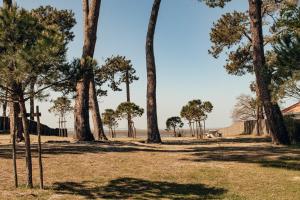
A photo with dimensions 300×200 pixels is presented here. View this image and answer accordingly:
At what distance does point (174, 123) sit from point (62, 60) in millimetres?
54167

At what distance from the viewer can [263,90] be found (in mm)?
24250

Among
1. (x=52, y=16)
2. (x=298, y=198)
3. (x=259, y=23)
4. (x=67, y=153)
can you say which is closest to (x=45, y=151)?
(x=67, y=153)

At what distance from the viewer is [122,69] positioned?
5544 centimetres

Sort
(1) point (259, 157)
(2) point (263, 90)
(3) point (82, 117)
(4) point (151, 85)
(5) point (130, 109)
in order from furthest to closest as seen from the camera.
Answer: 1. (5) point (130, 109)
2. (4) point (151, 85)
3. (3) point (82, 117)
4. (2) point (263, 90)
5. (1) point (259, 157)

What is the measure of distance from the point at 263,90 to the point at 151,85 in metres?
7.55

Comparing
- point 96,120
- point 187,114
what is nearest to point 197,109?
point 187,114

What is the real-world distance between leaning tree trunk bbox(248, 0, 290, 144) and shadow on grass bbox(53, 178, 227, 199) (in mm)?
10824

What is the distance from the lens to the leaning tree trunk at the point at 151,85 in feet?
92.3

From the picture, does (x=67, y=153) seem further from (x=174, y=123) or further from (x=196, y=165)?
(x=174, y=123)

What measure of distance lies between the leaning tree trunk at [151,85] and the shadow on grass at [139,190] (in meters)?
12.8

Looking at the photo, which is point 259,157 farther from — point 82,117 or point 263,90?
point 82,117

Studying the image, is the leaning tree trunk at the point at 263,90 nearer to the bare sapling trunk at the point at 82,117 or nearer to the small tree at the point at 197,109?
the bare sapling trunk at the point at 82,117

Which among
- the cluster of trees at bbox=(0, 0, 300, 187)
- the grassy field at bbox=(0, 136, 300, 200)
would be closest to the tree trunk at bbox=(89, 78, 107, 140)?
the cluster of trees at bbox=(0, 0, 300, 187)

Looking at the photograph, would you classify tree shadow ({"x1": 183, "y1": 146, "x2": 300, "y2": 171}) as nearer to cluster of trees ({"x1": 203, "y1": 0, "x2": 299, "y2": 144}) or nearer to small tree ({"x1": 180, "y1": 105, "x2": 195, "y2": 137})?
cluster of trees ({"x1": 203, "y1": 0, "x2": 299, "y2": 144})
